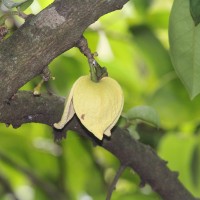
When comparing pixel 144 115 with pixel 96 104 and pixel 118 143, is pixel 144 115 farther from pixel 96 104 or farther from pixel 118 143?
pixel 96 104

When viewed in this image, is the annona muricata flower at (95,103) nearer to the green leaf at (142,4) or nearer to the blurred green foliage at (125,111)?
the blurred green foliage at (125,111)

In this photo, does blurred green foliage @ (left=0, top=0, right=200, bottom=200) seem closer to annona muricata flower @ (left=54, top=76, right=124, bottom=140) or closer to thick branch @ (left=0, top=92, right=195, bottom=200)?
thick branch @ (left=0, top=92, right=195, bottom=200)

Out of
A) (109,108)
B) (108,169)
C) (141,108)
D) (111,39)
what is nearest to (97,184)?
(108,169)

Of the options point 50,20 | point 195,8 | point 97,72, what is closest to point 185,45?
point 195,8

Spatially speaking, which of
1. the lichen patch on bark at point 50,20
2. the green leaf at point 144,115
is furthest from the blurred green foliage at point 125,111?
the lichen patch on bark at point 50,20

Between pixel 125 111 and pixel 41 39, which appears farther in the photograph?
pixel 125 111

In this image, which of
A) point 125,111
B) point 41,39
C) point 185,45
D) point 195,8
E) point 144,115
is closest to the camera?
point 41,39

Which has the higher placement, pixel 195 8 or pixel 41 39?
pixel 41 39
